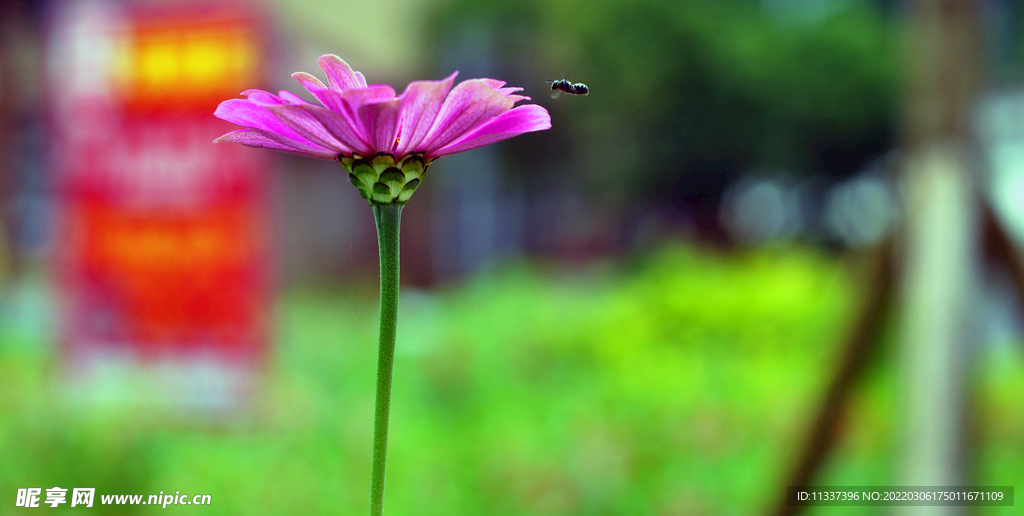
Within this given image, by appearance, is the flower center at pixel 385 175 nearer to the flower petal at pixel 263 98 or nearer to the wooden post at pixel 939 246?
the flower petal at pixel 263 98

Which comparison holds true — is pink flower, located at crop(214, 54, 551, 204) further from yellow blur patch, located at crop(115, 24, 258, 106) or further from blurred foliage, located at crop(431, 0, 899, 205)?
blurred foliage, located at crop(431, 0, 899, 205)

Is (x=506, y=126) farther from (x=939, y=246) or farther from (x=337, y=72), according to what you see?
(x=939, y=246)

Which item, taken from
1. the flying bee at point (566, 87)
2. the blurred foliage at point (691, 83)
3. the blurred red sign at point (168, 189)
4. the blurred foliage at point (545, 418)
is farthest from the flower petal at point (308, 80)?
the blurred foliage at point (691, 83)

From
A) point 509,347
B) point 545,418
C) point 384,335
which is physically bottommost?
point 545,418

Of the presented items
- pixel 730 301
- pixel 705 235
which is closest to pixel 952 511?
pixel 730 301

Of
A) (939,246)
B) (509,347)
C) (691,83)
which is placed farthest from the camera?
(691,83)

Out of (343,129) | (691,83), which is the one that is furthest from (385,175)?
(691,83)
